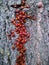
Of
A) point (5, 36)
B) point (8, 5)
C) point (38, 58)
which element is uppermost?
point (8, 5)

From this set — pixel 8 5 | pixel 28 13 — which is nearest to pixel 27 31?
pixel 28 13

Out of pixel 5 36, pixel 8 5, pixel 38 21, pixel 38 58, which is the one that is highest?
pixel 8 5

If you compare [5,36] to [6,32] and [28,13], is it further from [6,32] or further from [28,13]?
[28,13]

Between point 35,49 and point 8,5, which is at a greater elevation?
point 8,5

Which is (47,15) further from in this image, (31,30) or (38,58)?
(38,58)

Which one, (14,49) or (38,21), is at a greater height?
(38,21)

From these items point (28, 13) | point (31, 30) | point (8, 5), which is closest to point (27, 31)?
point (31, 30)
